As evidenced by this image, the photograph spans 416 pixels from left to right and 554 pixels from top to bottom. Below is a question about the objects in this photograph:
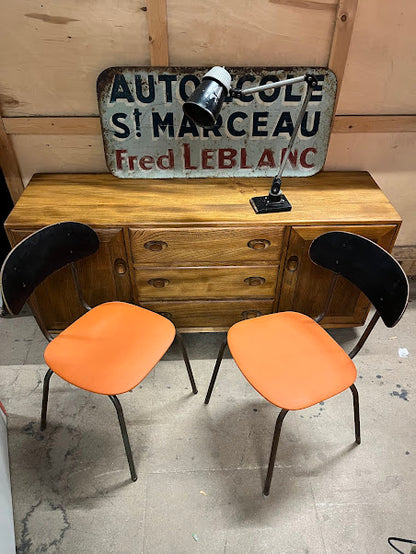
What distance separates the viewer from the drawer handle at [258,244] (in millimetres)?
1868

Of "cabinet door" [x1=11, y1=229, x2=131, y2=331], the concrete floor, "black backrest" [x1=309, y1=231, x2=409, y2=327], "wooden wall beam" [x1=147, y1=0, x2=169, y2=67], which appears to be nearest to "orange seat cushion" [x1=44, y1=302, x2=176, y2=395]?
"cabinet door" [x1=11, y1=229, x2=131, y2=331]

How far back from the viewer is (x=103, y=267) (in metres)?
1.94

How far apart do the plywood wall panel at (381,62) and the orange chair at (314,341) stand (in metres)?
0.78

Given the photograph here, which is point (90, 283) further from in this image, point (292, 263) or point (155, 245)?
point (292, 263)

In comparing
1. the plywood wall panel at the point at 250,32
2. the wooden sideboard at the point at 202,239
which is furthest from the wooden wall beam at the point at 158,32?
the wooden sideboard at the point at 202,239

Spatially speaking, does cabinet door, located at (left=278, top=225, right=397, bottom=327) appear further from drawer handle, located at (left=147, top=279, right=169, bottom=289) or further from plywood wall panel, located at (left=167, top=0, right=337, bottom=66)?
plywood wall panel, located at (left=167, top=0, right=337, bottom=66)

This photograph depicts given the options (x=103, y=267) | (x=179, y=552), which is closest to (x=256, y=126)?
(x=103, y=267)

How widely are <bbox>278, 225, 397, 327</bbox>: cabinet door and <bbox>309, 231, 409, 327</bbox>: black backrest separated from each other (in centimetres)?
10

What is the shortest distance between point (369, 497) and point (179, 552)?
0.82 metres

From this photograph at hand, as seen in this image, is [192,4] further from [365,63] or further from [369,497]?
[369,497]

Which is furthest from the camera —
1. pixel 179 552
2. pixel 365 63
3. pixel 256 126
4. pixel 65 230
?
pixel 256 126

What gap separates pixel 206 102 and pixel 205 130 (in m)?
0.63

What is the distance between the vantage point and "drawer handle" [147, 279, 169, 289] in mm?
2000

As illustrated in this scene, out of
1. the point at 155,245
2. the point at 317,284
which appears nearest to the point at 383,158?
the point at 317,284
